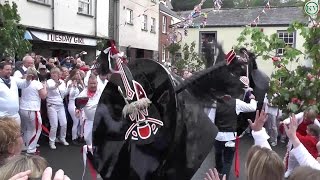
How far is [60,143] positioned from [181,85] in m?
6.67

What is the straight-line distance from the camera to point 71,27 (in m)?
18.0

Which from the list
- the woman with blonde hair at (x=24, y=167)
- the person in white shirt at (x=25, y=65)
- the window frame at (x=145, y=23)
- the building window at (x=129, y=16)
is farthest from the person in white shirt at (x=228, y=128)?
the window frame at (x=145, y=23)

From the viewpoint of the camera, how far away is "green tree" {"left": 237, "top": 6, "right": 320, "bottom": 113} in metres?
4.55

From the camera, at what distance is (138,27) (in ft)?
85.1

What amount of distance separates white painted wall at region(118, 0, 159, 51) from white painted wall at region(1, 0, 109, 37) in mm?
2390

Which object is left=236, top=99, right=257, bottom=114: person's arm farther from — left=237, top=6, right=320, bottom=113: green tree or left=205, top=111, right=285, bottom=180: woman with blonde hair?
A: left=205, top=111, right=285, bottom=180: woman with blonde hair

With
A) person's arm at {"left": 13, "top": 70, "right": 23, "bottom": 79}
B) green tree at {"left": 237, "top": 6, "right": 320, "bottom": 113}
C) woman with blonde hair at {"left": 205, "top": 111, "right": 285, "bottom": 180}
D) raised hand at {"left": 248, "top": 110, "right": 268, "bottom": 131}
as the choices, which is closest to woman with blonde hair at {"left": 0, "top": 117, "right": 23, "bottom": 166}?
woman with blonde hair at {"left": 205, "top": 111, "right": 285, "bottom": 180}

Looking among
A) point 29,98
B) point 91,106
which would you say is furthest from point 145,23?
point 91,106

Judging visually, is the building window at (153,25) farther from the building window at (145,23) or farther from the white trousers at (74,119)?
the white trousers at (74,119)

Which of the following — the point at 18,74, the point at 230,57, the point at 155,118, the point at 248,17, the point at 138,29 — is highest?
the point at 248,17

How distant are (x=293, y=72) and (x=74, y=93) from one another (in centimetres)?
567

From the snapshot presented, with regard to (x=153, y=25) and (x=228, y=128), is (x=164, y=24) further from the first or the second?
(x=228, y=128)

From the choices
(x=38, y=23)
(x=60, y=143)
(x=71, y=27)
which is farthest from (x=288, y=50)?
(x=71, y=27)

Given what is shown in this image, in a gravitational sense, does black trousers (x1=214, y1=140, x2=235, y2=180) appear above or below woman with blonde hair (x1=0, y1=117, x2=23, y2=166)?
below
